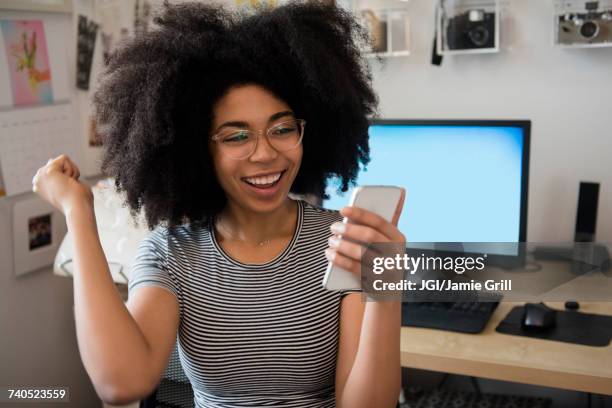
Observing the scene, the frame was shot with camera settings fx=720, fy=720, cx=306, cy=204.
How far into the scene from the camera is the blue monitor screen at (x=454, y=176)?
1643mm

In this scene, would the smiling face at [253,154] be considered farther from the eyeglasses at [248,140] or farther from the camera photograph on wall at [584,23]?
the camera photograph on wall at [584,23]

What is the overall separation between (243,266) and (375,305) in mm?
303

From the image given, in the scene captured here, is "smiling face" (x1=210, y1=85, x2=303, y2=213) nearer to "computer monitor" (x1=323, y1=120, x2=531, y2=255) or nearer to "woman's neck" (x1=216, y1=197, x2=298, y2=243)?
"woman's neck" (x1=216, y1=197, x2=298, y2=243)

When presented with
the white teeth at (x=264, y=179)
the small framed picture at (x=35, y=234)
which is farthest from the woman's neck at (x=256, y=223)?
the small framed picture at (x=35, y=234)

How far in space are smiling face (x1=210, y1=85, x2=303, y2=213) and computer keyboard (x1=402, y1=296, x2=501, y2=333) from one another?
544mm

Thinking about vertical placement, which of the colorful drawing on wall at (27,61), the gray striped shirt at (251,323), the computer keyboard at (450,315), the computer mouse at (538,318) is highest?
the colorful drawing on wall at (27,61)

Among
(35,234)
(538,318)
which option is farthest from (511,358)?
(35,234)

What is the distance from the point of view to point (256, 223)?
4.04ft

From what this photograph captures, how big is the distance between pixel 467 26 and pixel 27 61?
110 centimetres

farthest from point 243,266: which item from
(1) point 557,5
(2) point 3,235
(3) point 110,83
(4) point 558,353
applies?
(1) point 557,5

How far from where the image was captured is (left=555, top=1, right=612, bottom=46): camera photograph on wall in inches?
65.3

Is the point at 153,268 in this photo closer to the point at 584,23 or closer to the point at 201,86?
the point at 201,86

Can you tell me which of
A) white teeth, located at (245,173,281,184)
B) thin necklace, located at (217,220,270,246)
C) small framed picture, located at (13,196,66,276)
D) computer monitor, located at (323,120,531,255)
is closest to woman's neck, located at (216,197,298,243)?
thin necklace, located at (217,220,270,246)

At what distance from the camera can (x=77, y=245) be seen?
106cm
